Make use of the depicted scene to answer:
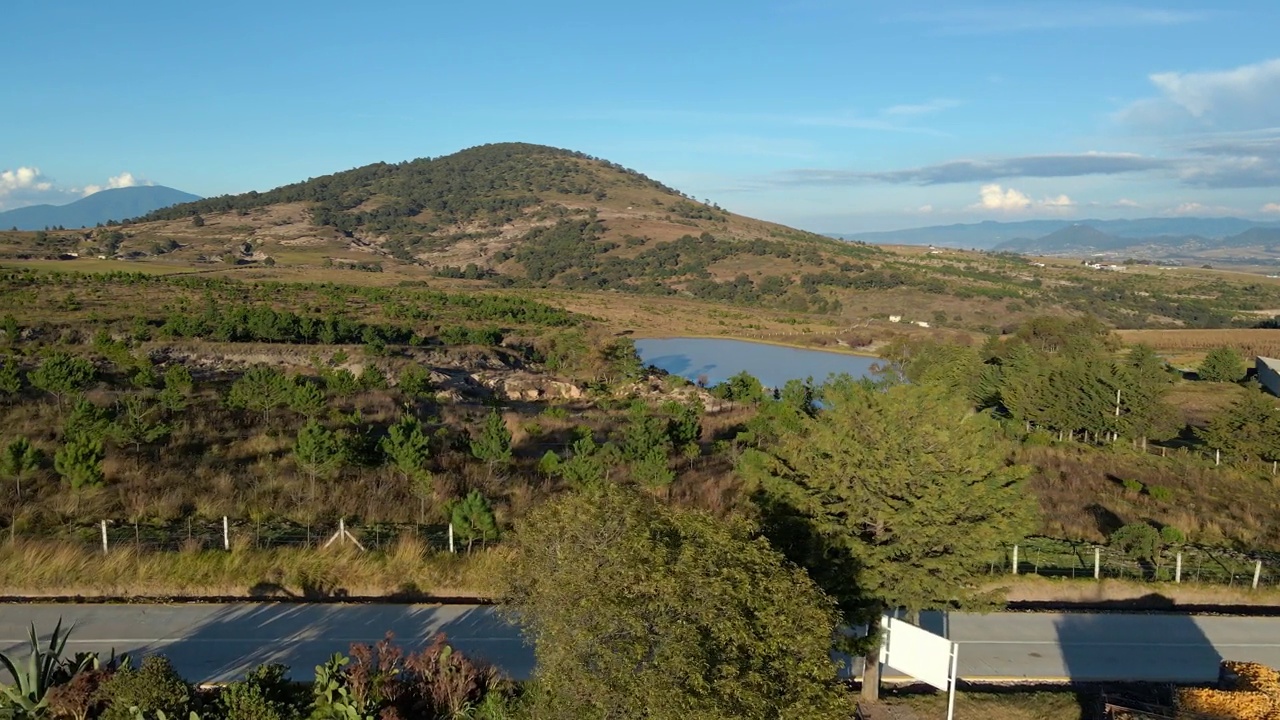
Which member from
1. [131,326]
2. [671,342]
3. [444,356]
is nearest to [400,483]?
[444,356]

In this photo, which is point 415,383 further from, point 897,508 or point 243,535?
point 897,508

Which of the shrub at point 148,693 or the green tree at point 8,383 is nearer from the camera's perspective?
the shrub at point 148,693

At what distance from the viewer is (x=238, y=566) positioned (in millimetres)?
10891

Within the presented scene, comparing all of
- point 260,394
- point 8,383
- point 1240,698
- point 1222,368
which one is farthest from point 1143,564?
point 1222,368

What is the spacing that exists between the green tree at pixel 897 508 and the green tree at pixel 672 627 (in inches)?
91.0

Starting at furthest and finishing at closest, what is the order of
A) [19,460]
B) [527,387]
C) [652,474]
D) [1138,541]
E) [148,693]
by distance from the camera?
[527,387] < [652,474] < [1138,541] < [19,460] < [148,693]

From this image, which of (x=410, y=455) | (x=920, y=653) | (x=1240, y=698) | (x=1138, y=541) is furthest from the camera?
(x=410, y=455)

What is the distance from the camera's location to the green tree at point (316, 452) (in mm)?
14570

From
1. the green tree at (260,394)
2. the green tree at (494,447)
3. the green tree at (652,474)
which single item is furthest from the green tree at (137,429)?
the green tree at (652,474)

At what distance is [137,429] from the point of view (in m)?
16.1

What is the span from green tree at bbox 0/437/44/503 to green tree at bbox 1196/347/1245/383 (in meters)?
52.3

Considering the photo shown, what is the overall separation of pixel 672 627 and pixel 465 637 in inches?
203

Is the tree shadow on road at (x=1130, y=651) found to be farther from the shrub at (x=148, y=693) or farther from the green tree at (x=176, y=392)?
the green tree at (x=176, y=392)

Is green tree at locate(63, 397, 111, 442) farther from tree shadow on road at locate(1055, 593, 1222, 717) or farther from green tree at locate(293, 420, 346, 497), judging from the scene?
tree shadow on road at locate(1055, 593, 1222, 717)
